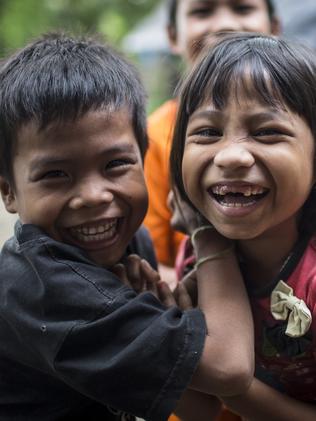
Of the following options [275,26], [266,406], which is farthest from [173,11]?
[266,406]

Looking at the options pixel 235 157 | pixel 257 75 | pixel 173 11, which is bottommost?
pixel 235 157

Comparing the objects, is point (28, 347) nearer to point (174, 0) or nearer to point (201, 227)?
point (201, 227)

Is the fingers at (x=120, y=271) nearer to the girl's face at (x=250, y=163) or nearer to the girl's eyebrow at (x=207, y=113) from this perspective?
the girl's face at (x=250, y=163)

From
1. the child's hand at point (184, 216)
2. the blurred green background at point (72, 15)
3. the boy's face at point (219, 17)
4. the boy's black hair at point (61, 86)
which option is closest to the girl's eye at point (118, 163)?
the boy's black hair at point (61, 86)

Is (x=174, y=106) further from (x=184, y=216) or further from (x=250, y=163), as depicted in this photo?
(x=250, y=163)

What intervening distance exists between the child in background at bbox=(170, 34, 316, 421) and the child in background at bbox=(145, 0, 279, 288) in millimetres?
862

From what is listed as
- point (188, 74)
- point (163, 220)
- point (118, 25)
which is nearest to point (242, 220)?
point (188, 74)

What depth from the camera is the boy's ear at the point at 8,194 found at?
5.64 ft

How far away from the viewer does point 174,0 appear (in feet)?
9.88

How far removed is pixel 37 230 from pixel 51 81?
363 millimetres

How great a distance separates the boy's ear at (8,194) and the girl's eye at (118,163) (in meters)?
0.28

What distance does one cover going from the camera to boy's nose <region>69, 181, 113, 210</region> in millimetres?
1552

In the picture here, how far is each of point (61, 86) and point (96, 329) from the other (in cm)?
59

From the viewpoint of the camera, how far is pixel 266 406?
161 centimetres
